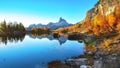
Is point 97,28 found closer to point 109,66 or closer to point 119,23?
point 119,23

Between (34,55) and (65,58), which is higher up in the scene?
(34,55)

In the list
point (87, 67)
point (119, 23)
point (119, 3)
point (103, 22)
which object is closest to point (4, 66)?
point (87, 67)

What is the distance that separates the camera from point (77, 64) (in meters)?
31.5

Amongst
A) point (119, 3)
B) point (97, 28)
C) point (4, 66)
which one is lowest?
point (4, 66)

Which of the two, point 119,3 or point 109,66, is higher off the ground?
point 119,3

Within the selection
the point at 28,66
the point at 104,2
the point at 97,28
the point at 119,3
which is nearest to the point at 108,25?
the point at 97,28

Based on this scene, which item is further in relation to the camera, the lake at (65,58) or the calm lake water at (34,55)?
the calm lake water at (34,55)

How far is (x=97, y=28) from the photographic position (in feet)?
389

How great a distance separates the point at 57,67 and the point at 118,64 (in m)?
12.0

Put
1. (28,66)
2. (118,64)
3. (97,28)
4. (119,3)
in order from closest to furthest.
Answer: (118,64) < (28,66) < (97,28) < (119,3)

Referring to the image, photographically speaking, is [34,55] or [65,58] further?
[34,55]

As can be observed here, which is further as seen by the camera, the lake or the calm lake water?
the calm lake water

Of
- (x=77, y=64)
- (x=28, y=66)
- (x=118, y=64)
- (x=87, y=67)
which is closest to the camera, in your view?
(x=118, y=64)

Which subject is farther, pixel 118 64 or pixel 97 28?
pixel 97 28
